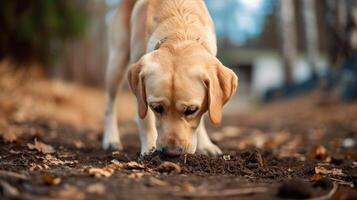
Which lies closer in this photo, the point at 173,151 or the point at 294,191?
the point at 294,191

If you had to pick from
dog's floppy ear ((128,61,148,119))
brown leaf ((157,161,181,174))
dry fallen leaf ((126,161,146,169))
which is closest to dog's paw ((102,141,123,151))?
dog's floppy ear ((128,61,148,119))

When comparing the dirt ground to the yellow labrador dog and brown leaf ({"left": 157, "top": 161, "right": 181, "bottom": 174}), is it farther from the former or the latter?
the yellow labrador dog

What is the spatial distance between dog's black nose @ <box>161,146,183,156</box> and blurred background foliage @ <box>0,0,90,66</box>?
6971 mm

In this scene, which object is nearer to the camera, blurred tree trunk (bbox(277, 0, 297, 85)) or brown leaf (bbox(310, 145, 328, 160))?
brown leaf (bbox(310, 145, 328, 160))

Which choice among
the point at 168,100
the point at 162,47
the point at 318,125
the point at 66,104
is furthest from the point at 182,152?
the point at 66,104

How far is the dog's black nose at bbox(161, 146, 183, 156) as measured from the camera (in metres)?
3.86

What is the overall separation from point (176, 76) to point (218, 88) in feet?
1.15

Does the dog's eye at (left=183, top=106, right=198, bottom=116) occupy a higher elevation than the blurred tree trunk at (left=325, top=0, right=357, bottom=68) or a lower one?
lower

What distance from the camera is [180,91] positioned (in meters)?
3.96

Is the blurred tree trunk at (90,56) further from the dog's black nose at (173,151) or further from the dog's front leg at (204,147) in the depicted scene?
the dog's black nose at (173,151)

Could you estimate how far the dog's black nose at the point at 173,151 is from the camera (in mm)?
3859

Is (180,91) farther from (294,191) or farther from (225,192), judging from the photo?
(294,191)

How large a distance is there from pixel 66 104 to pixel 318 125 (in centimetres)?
621

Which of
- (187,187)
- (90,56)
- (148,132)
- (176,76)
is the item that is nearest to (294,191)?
(187,187)
